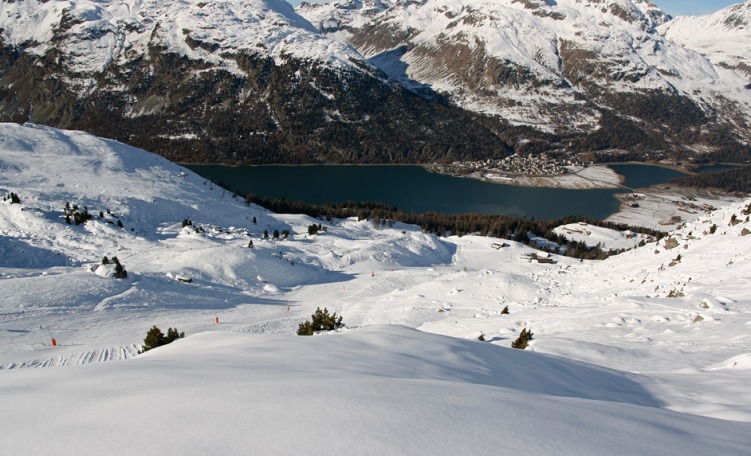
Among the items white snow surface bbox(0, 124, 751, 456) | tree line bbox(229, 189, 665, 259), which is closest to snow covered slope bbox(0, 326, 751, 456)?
white snow surface bbox(0, 124, 751, 456)

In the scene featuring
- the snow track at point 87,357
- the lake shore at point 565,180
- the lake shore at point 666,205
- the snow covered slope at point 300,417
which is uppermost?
the lake shore at point 565,180

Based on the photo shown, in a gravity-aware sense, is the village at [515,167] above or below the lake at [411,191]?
above

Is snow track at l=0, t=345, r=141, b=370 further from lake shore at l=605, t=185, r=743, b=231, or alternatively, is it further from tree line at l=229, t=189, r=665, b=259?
lake shore at l=605, t=185, r=743, b=231

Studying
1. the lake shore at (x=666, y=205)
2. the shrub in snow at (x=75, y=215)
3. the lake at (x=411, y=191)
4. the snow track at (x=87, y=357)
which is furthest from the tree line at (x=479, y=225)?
the snow track at (x=87, y=357)

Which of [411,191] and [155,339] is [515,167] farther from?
[155,339]

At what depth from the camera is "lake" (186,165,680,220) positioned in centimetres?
11300

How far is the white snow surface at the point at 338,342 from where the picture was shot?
315cm

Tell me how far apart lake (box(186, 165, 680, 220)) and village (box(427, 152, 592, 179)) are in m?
8.93

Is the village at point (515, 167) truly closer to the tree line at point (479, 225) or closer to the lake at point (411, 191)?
the lake at point (411, 191)

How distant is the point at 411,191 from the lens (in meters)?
129

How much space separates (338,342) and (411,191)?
4813 inches

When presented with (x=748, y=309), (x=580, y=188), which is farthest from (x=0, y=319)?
(x=580, y=188)

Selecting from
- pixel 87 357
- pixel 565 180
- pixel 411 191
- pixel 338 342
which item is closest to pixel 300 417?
pixel 338 342

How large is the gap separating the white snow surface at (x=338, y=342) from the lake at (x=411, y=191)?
69.8m
